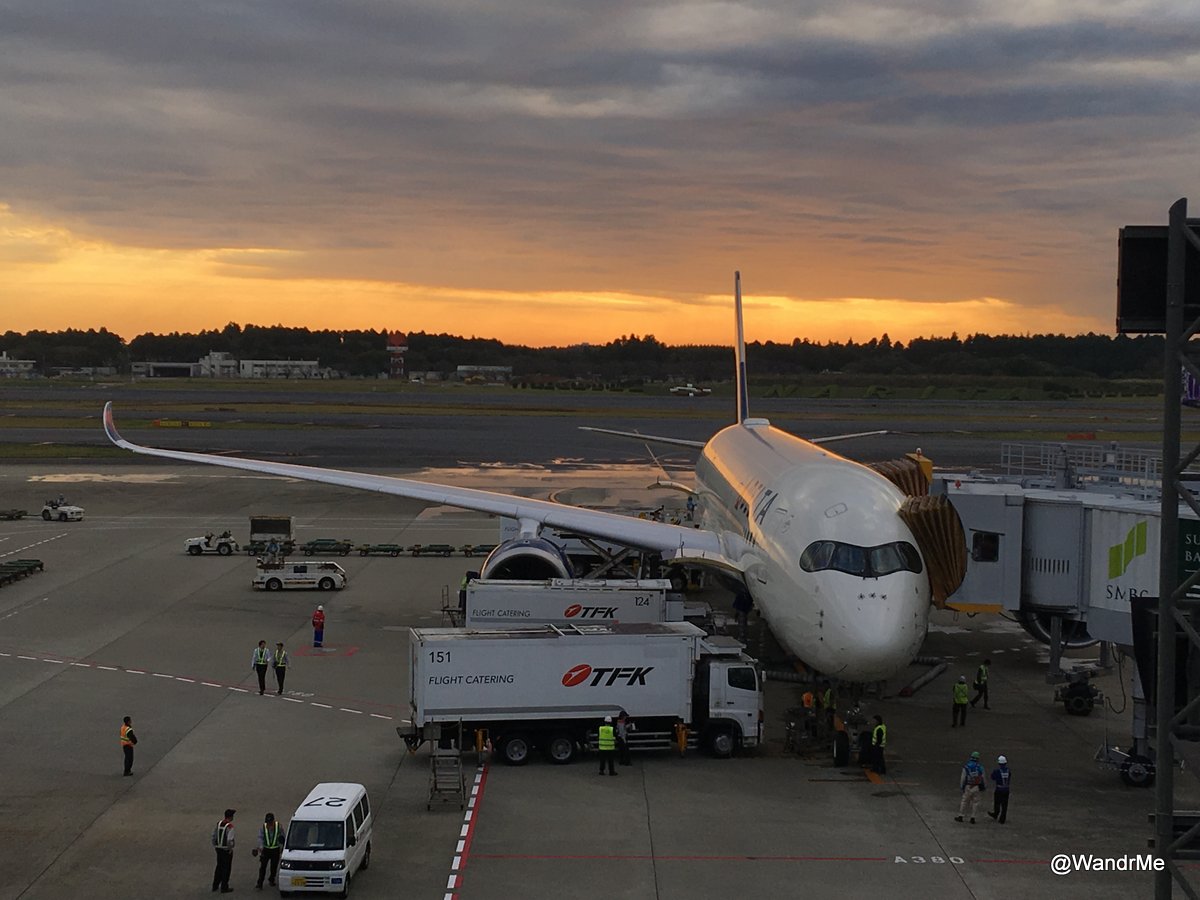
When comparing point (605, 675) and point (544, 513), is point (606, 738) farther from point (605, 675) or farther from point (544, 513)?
point (544, 513)

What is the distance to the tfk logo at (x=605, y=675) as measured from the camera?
2497cm

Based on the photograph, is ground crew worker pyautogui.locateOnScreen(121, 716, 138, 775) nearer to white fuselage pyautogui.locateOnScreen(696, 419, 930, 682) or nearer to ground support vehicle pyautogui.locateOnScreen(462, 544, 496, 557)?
white fuselage pyautogui.locateOnScreen(696, 419, 930, 682)

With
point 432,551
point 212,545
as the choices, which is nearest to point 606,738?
point 432,551

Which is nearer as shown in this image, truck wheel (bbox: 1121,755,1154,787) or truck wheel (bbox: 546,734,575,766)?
truck wheel (bbox: 1121,755,1154,787)

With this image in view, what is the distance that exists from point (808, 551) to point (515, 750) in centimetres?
716

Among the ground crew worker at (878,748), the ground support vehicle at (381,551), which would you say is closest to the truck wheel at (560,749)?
A: the ground crew worker at (878,748)

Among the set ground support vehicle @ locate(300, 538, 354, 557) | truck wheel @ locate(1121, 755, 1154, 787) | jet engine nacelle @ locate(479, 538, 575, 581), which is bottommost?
truck wheel @ locate(1121, 755, 1154, 787)

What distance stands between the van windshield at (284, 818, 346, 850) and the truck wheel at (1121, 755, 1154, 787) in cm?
1502

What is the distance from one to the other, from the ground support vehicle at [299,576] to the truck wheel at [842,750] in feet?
78.3

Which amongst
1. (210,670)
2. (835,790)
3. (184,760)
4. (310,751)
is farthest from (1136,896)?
(210,670)

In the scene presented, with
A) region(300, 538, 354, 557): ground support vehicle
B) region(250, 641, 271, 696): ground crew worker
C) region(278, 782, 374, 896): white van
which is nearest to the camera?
region(278, 782, 374, 896): white van

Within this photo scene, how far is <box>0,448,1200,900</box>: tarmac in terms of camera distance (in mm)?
19031

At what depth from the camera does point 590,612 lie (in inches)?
A: 1248

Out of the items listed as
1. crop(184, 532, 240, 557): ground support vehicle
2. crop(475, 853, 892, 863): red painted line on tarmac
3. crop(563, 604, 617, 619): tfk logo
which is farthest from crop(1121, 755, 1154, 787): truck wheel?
crop(184, 532, 240, 557): ground support vehicle
